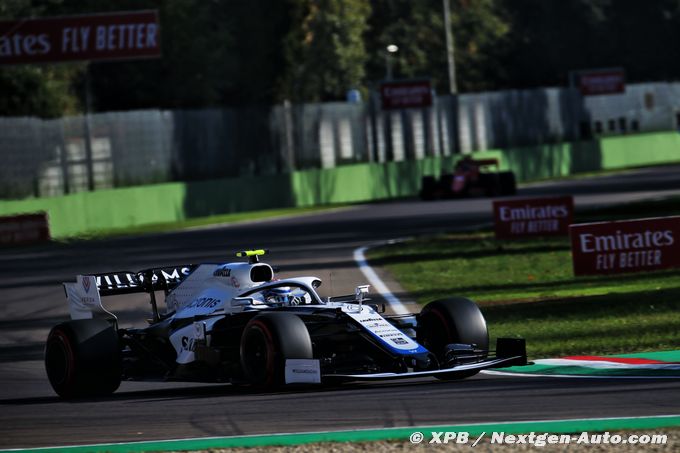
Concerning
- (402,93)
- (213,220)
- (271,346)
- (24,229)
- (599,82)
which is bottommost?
(213,220)

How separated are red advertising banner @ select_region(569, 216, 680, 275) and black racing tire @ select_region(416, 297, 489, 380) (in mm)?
9197

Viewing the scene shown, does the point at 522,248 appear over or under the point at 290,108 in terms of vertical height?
under

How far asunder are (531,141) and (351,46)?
27.7 metres

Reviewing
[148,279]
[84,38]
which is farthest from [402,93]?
[148,279]

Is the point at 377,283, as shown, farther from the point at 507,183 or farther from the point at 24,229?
the point at 507,183

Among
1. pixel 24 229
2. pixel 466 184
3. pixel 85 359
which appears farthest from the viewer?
pixel 466 184

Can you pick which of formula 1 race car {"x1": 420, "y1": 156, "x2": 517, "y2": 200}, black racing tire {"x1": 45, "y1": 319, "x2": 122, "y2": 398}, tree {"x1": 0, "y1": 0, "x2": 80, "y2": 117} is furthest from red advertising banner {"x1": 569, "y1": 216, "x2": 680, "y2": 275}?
tree {"x1": 0, "y1": 0, "x2": 80, "y2": 117}

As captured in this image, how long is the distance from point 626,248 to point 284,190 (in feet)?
94.0

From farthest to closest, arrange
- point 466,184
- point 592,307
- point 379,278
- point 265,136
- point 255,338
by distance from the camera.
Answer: point 265,136, point 466,184, point 379,278, point 592,307, point 255,338

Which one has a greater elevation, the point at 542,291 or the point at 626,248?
the point at 626,248

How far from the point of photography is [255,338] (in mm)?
11688

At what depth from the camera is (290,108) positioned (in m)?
52.1

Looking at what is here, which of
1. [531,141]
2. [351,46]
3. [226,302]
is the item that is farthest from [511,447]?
[351,46]

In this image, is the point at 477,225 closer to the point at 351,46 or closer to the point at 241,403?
the point at 241,403
